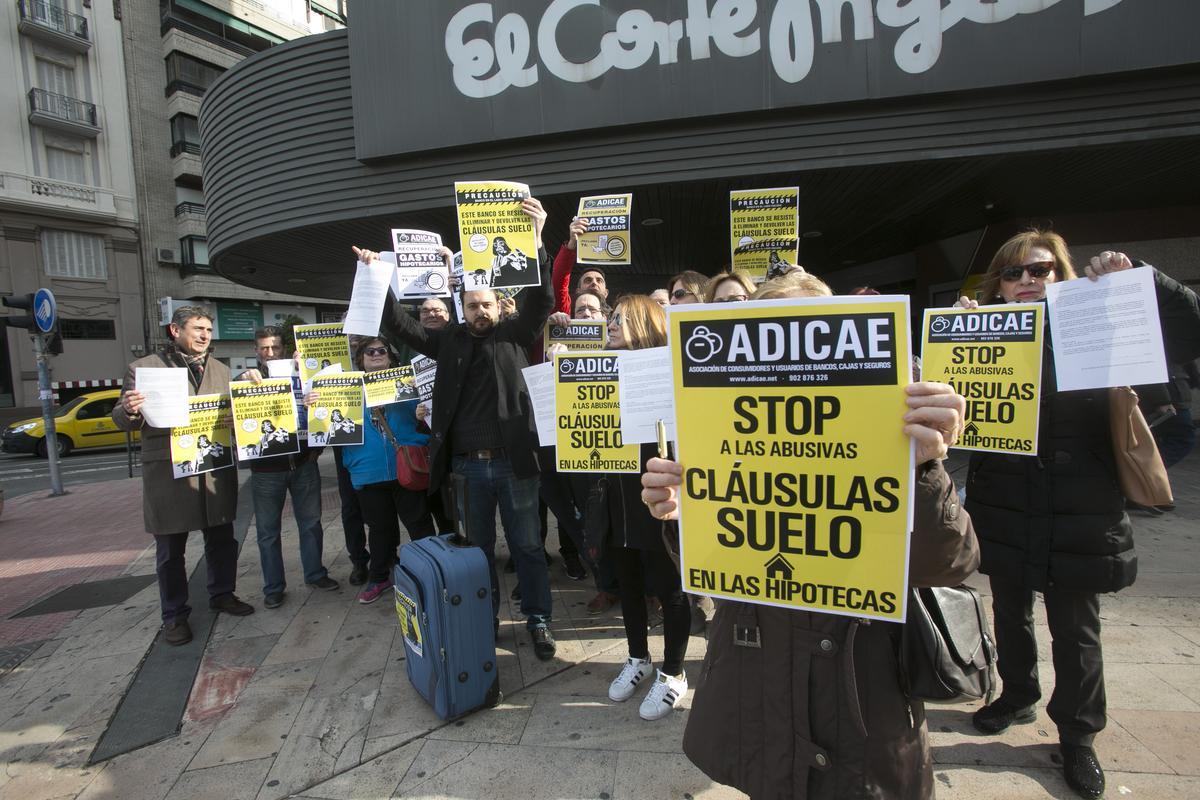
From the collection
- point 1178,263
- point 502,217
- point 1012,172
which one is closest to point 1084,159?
point 1012,172

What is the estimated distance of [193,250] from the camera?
2594cm

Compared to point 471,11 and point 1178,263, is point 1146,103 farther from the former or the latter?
point 471,11

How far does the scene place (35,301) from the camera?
9.88 metres

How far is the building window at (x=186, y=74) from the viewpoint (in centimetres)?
2578

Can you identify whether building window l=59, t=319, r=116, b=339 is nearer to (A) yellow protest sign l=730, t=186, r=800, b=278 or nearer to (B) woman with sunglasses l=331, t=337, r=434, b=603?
(B) woman with sunglasses l=331, t=337, r=434, b=603

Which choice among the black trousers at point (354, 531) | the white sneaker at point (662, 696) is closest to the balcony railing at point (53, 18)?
the black trousers at point (354, 531)

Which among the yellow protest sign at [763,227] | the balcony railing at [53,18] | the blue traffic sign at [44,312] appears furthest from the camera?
the balcony railing at [53,18]

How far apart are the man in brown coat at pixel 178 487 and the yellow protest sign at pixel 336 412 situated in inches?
23.3

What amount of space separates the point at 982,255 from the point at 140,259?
3106 centimetres

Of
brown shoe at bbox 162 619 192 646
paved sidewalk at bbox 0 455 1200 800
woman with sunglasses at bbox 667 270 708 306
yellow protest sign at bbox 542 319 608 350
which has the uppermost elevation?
woman with sunglasses at bbox 667 270 708 306

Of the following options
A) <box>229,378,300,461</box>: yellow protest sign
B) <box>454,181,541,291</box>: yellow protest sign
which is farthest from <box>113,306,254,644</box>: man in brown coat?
<box>454,181,541,291</box>: yellow protest sign

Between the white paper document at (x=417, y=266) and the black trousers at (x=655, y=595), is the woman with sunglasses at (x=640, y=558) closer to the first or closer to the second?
the black trousers at (x=655, y=595)

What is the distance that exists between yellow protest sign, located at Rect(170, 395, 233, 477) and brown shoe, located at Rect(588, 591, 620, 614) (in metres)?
2.69

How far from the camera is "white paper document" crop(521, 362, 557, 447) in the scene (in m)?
3.17
